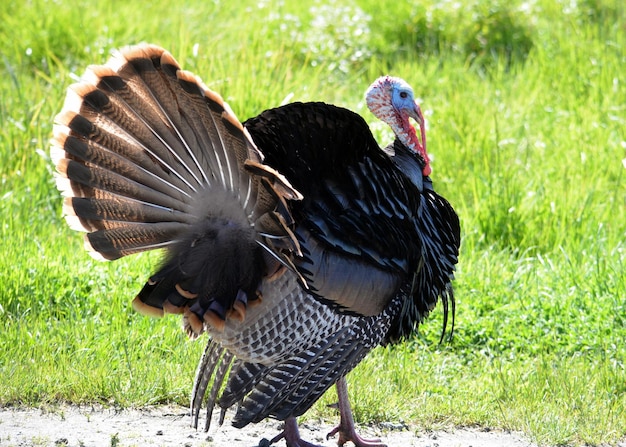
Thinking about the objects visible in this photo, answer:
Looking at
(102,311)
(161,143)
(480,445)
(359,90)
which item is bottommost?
(480,445)

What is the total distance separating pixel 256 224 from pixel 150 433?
4.14 ft

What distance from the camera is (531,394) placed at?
188 inches

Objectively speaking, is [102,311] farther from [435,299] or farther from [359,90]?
[359,90]

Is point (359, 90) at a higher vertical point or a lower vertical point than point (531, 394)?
higher

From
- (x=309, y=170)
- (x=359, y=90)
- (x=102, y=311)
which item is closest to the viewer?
(x=309, y=170)

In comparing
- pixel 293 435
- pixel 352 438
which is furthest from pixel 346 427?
pixel 293 435

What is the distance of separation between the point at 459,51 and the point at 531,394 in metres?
4.76

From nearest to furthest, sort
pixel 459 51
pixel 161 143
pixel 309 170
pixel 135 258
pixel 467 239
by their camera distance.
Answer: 1. pixel 161 143
2. pixel 309 170
3. pixel 135 258
4. pixel 467 239
5. pixel 459 51

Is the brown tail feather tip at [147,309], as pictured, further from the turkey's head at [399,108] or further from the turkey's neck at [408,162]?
the turkey's head at [399,108]

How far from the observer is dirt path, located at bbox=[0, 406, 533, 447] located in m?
4.18

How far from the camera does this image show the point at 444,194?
6703mm

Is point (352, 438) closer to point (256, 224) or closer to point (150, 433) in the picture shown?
point (150, 433)

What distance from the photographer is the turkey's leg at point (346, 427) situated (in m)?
4.28

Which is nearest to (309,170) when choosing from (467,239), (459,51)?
(467,239)
